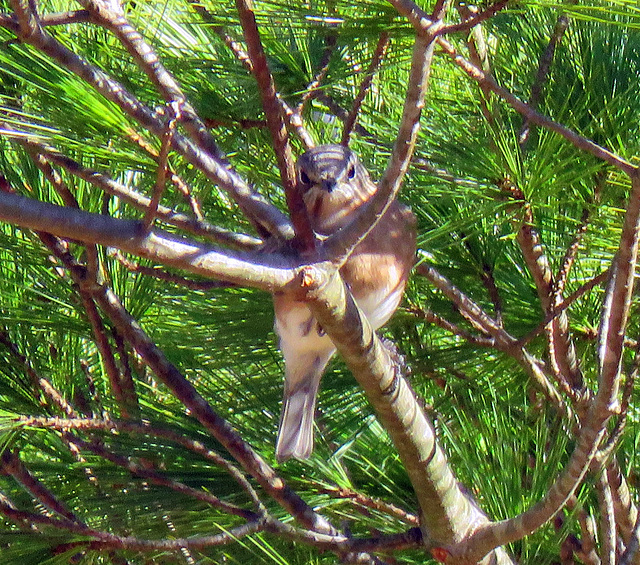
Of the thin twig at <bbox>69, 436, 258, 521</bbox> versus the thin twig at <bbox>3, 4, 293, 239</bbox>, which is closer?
the thin twig at <bbox>3, 4, 293, 239</bbox>

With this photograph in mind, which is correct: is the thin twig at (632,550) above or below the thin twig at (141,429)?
below

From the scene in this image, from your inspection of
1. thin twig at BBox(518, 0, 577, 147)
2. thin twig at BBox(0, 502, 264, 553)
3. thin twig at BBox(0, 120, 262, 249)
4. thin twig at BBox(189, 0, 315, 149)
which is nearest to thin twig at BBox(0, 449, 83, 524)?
thin twig at BBox(0, 502, 264, 553)

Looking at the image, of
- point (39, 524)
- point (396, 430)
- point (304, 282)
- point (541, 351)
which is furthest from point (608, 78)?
point (39, 524)

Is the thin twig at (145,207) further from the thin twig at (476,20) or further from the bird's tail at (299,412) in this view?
the bird's tail at (299,412)

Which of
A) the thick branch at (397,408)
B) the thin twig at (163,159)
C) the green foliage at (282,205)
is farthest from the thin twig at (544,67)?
the thin twig at (163,159)

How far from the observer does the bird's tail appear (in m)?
1.65

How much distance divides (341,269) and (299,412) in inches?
11.4

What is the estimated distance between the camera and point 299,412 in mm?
1838

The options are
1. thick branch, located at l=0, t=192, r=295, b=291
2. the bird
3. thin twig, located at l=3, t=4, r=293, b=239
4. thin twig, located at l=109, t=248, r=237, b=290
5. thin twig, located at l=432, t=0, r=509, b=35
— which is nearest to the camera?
thick branch, located at l=0, t=192, r=295, b=291

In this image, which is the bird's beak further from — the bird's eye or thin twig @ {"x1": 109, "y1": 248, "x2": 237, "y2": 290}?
thin twig @ {"x1": 109, "y1": 248, "x2": 237, "y2": 290}

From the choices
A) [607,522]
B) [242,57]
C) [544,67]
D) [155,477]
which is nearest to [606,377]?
[607,522]

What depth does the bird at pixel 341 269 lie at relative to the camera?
1.82m

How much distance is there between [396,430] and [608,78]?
73cm

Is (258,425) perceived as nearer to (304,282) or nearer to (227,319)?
(227,319)
